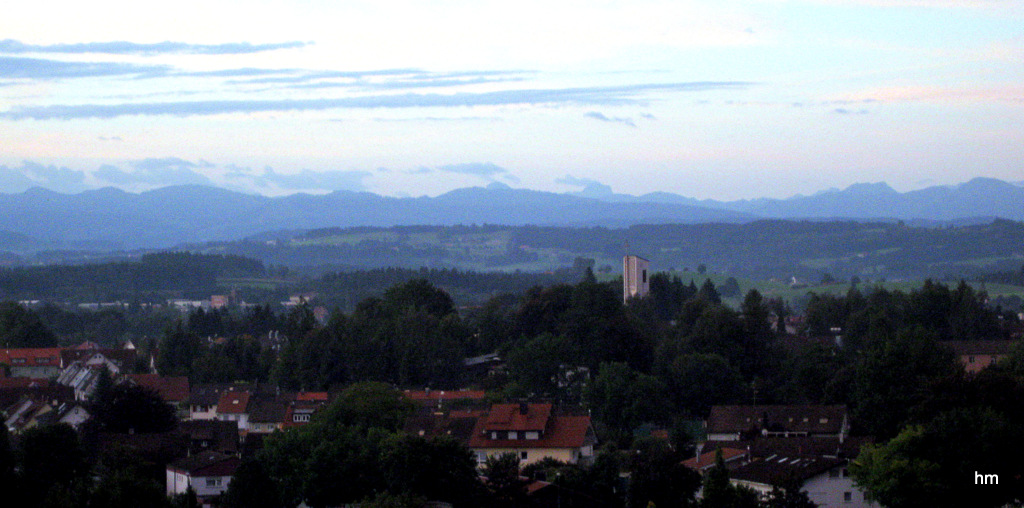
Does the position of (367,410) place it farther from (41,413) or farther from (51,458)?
(41,413)

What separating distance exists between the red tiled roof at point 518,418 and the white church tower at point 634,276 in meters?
46.1

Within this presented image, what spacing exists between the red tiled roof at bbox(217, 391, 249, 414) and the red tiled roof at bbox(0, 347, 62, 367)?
2034 centimetres

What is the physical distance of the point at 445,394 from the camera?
183ft

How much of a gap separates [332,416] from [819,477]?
607 inches

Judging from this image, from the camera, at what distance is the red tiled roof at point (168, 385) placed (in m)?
60.3

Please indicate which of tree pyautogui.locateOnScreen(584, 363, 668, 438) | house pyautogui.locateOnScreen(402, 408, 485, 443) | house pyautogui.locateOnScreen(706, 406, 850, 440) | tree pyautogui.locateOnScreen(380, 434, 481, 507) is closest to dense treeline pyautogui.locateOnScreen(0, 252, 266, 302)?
tree pyautogui.locateOnScreen(584, 363, 668, 438)

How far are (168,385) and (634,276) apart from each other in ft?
116

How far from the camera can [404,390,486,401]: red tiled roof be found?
54.1 m

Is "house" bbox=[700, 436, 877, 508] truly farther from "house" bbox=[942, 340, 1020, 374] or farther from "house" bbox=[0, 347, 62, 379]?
"house" bbox=[0, 347, 62, 379]

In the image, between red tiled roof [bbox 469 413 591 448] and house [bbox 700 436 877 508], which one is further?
red tiled roof [bbox 469 413 591 448]

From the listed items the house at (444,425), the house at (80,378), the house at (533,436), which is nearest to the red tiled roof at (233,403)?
the house at (80,378)

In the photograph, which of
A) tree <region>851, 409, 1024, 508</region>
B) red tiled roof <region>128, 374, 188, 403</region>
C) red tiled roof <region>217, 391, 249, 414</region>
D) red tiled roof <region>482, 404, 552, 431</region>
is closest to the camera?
tree <region>851, 409, 1024, 508</region>

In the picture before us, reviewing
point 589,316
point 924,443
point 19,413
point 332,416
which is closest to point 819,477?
point 924,443

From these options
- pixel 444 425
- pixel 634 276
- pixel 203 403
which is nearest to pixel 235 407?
pixel 203 403
